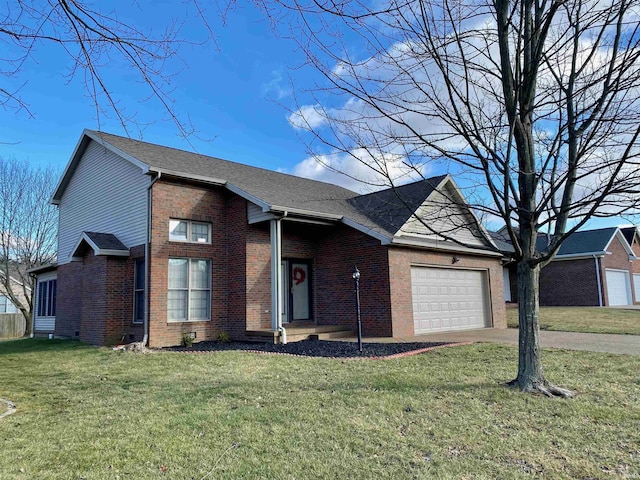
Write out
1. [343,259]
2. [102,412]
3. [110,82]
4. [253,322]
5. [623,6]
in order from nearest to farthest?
1. [110,82]
2. [623,6]
3. [102,412]
4. [253,322]
5. [343,259]

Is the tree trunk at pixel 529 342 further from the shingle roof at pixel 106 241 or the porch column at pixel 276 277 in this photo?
the shingle roof at pixel 106 241

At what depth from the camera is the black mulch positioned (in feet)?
32.9

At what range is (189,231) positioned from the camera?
13164mm

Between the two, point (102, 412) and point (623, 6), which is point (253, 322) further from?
point (623, 6)

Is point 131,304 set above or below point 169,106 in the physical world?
below

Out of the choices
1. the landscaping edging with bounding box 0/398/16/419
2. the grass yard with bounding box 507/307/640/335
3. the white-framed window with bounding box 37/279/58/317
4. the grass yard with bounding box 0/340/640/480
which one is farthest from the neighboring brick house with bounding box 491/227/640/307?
the landscaping edging with bounding box 0/398/16/419

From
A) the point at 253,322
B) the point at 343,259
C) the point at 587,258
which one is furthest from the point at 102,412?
the point at 587,258

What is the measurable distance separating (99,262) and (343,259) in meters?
7.34

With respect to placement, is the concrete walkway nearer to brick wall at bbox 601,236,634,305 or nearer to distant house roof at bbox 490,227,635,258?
distant house roof at bbox 490,227,635,258

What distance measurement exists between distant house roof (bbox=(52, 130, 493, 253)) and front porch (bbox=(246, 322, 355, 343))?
3.03 m

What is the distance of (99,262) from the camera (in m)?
13.5

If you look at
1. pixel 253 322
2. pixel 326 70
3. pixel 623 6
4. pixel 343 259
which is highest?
pixel 623 6

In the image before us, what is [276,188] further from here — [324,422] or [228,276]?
[324,422]

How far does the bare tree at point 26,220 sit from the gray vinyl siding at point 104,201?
10.4m
